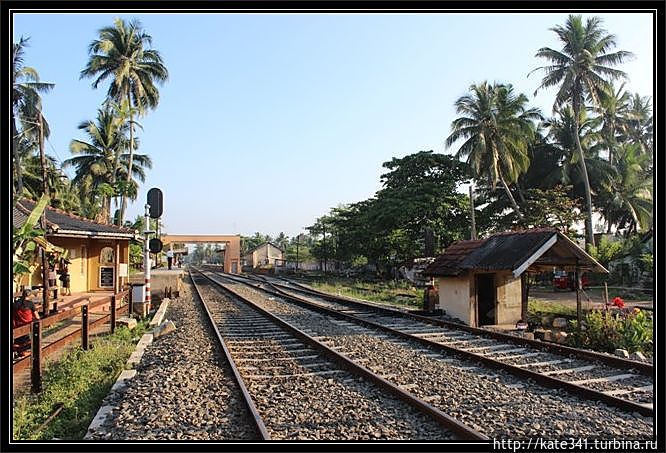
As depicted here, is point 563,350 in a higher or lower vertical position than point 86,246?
lower

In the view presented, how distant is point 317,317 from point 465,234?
22.9m

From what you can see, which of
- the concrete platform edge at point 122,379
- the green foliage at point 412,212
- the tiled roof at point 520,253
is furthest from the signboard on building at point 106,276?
the green foliage at point 412,212

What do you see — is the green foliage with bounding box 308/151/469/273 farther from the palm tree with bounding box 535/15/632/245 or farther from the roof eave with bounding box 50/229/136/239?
the roof eave with bounding box 50/229/136/239

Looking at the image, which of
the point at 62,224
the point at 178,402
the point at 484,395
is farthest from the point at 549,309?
the point at 62,224

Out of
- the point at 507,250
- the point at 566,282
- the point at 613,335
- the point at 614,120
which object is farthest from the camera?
the point at 614,120

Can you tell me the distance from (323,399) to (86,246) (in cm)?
1521

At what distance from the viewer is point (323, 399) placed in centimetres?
598

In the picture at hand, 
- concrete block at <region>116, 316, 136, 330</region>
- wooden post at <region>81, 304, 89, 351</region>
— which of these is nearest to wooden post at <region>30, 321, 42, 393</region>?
wooden post at <region>81, 304, 89, 351</region>

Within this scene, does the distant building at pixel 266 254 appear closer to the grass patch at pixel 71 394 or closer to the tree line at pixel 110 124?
the tree line at pixel 110 124

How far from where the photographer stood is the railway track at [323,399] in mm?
4941

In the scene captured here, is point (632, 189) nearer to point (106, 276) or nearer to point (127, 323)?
point (106, 276)

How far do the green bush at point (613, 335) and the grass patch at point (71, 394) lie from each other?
8.86m

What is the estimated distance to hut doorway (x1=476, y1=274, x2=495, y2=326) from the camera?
12977mm

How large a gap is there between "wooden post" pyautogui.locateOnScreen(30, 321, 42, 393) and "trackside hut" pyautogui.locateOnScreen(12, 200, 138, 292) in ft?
22.8
